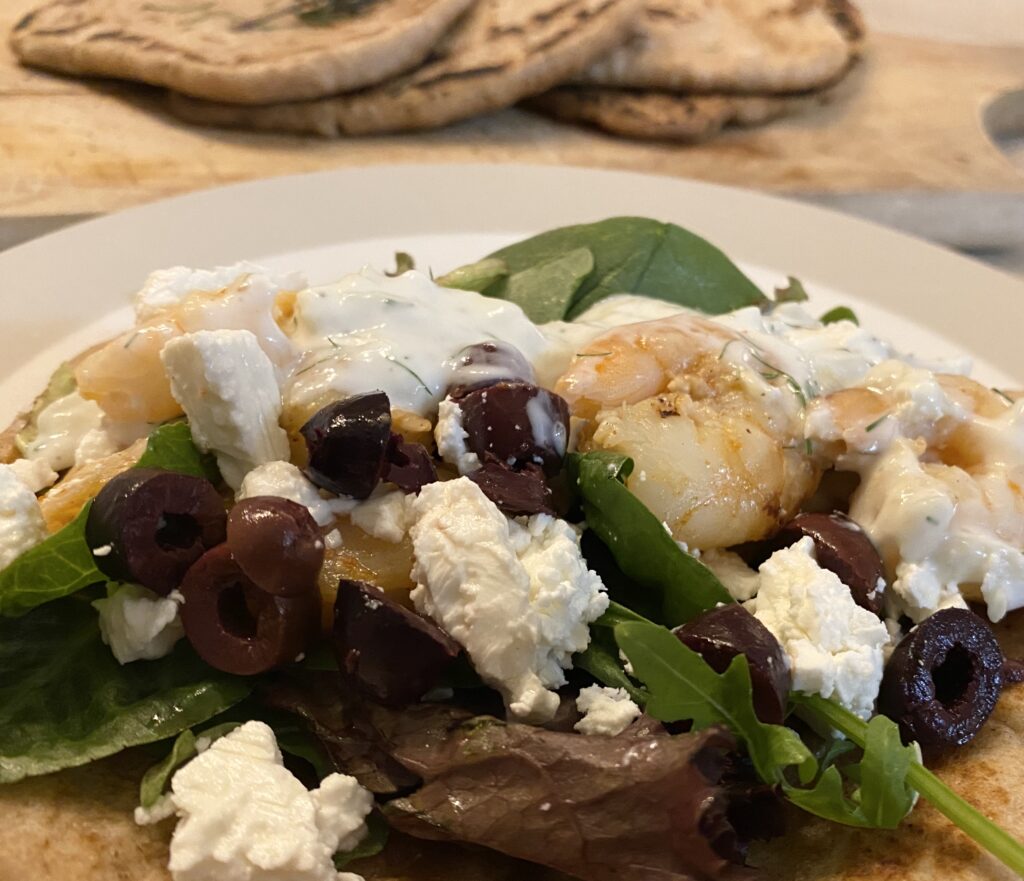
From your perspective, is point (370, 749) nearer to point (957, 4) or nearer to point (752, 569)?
point (752, 569)

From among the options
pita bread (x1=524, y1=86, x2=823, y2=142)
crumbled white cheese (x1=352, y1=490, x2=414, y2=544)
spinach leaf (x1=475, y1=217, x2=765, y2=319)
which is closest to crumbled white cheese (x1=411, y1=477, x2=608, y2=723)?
crumbled white cheese (x1=352, y1=490, x2=414, y2=544)

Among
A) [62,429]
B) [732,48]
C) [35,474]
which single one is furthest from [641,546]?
[732,48]

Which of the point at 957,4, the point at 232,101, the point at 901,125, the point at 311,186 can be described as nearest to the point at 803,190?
the point at 901,125

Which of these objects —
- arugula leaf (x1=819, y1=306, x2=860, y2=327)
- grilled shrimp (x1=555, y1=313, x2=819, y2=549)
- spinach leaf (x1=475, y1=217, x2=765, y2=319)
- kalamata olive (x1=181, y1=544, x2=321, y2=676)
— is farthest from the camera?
arugula leaf (x1=819, y1=306, x2=860, y2=327)

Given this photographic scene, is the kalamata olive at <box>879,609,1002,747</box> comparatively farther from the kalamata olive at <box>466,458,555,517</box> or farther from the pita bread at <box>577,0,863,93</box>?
the pita bread at <box>577,0,863,93</box>

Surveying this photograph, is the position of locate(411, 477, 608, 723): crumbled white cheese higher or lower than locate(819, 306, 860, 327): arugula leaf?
higher

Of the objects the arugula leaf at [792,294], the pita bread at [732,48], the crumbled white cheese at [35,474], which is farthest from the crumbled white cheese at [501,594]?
the pita bread at [732,48]
